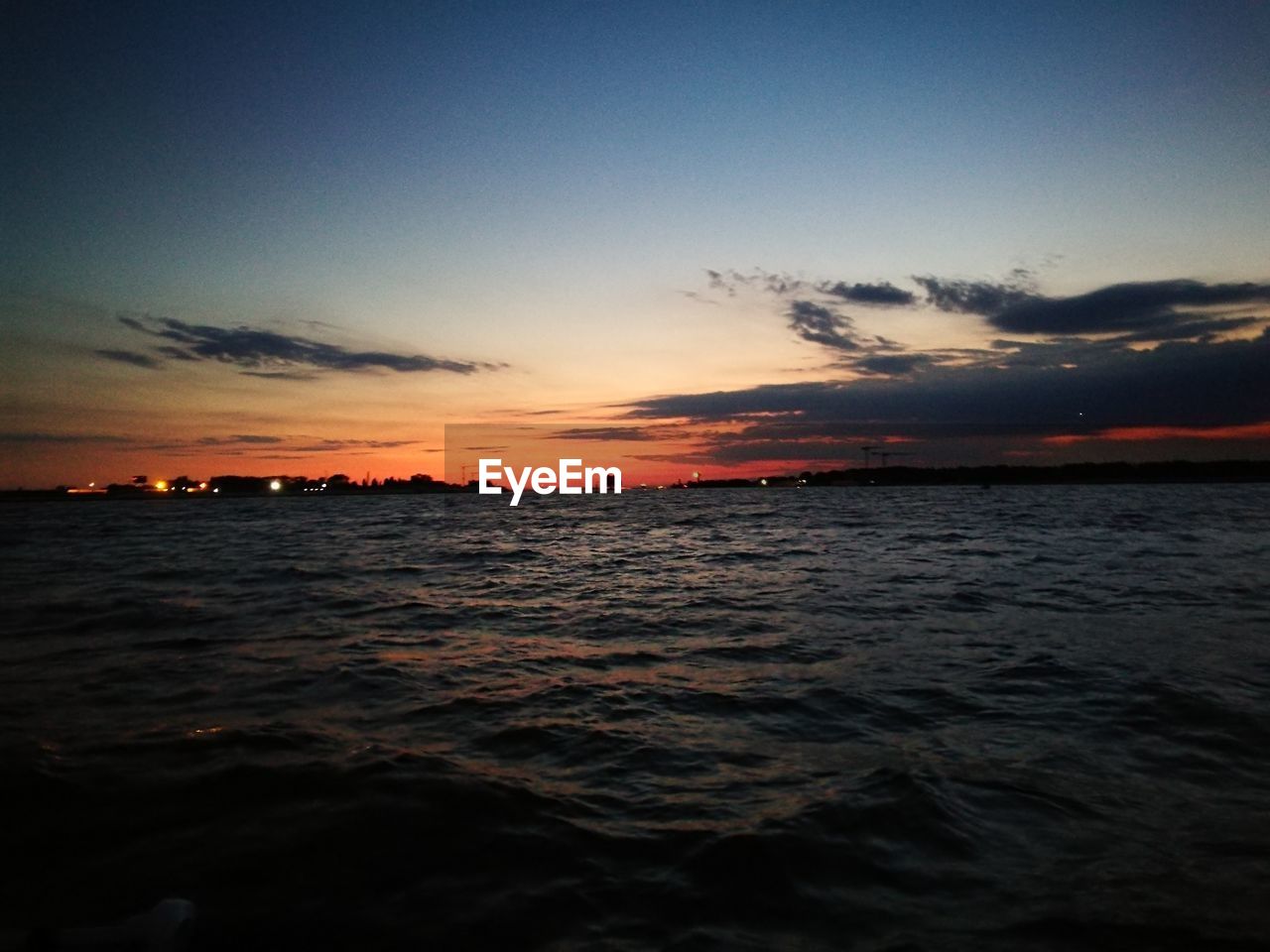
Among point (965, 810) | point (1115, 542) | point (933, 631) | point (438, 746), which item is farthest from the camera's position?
point (1115, 542)

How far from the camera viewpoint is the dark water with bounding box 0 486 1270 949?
483cm

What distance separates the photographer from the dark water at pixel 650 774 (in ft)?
15.8

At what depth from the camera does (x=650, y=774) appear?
7141 millimetres

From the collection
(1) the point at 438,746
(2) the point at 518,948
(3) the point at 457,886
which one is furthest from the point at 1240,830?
(1) the point at 438,746

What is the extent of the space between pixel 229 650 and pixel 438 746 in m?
7.04

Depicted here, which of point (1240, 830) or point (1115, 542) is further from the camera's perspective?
point (1115, 542)

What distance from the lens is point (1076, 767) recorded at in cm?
722

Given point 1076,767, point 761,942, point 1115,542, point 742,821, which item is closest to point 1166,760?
point 1076,767

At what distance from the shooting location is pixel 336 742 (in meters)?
7.98

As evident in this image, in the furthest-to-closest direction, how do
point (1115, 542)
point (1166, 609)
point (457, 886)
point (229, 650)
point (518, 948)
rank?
point (1115, 542) < point (1166, 609) < point (229, 650) < point (457, 886) < point (518, 948)

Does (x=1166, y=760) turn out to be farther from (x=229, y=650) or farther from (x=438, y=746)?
(x=229, y=650)

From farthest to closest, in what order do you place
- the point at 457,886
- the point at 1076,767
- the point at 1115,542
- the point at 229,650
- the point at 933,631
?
1. the point at 1115,542
2. the point at 933,631
3. the point at 229,650
4. the point at 1076,767
5. the point at 457,886

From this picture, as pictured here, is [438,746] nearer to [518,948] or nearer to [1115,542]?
[518,948]

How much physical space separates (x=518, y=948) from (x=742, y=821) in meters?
2.34
